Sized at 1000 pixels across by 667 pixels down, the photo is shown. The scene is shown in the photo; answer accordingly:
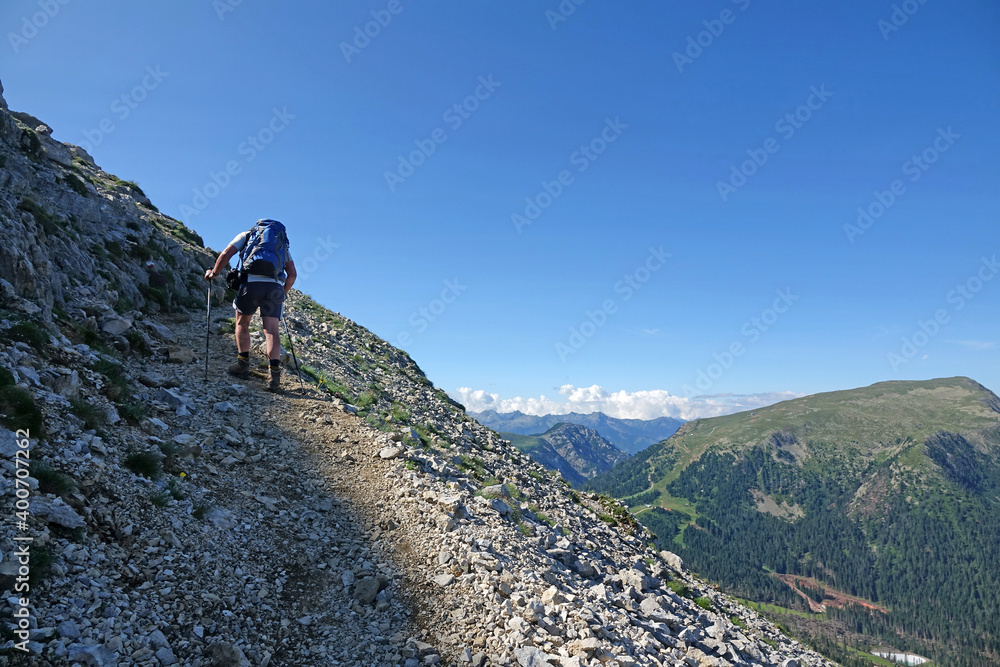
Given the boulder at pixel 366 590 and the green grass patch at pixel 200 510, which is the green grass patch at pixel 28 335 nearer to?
the green grass patch at pixel 200 510

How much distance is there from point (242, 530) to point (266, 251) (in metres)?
7.82

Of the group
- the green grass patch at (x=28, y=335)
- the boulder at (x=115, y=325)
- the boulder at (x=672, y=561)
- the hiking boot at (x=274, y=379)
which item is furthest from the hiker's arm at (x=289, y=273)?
the boulder at (x=672, y=561)

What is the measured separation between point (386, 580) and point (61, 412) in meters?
6.20

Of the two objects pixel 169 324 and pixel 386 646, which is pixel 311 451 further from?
pixel 169 324

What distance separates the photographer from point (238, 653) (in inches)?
231

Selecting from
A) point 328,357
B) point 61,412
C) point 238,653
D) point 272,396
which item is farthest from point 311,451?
point 328,357

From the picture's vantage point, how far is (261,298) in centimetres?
1287

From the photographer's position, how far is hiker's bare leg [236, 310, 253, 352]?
43.1ft

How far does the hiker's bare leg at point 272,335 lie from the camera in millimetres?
13055

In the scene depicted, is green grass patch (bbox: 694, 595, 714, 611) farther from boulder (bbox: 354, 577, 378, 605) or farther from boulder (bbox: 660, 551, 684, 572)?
boulder (bbox: 354, 577, 378, 605)

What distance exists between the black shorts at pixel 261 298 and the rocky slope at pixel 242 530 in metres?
2.26

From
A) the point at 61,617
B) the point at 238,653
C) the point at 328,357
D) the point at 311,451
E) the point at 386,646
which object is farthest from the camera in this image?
the point at 328,357

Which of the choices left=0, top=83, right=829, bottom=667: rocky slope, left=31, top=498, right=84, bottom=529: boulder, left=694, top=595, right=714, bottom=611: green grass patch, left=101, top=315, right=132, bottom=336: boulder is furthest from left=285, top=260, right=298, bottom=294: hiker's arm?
left=694, top=595, right=714, bottom=611: green grass patch

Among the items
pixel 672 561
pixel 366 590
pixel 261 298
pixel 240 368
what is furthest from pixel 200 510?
pixel 672 561
